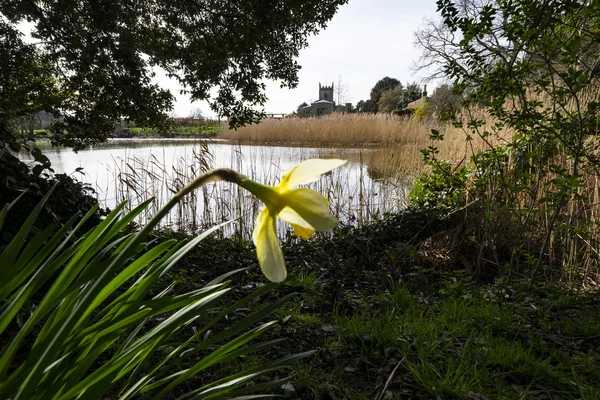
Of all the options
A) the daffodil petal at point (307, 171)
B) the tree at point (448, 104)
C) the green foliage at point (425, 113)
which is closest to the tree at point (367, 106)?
the green foliage at point (425, 113)

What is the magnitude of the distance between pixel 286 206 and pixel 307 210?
1.1 inches

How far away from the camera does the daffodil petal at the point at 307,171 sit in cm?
43

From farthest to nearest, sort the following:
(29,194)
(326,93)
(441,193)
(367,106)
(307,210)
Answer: (326,93) < (367,106) < (441,193) < (29,194) < (307,210)

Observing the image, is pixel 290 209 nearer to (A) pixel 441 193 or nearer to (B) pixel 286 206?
(B) pixel 286 206

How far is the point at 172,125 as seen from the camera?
347 cm

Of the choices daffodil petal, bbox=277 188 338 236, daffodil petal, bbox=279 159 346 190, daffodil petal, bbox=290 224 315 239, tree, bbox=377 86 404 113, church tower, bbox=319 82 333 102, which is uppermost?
church tower, bbox=319 82 333 102

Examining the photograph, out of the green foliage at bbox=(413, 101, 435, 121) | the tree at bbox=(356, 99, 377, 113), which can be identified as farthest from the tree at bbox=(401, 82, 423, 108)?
the green foliage at bbox=(413, 101, 435, 121)

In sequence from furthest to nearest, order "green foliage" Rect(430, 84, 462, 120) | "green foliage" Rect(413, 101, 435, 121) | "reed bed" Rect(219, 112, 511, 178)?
1. "green foliage" Rect(413, 101, 435, 121)
2. "reed bed" Rect(219, 112, 511, 178)
3. "green foliage" Rect(430, 84, 462, 120)

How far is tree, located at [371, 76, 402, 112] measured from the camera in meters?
33.8

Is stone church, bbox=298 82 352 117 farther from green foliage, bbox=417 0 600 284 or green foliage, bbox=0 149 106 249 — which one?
green foliage, bbox=0 149 106 249

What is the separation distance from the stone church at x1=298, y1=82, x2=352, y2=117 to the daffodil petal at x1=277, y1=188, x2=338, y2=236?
2425 cm

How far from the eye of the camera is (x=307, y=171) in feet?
1.44

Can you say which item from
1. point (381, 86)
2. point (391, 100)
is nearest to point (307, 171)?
point (391, 100)

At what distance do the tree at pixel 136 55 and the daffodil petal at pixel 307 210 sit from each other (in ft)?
8.16
